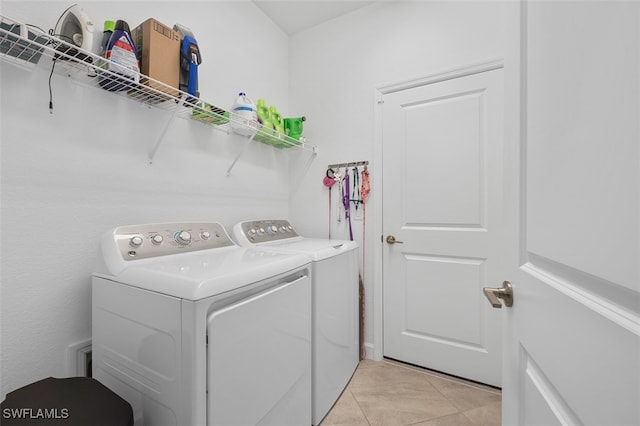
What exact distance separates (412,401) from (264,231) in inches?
58.3

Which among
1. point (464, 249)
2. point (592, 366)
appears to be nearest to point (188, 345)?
point (592, 366)

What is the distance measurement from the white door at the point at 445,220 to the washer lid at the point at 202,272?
1114 mm

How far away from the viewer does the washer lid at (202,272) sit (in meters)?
0.89

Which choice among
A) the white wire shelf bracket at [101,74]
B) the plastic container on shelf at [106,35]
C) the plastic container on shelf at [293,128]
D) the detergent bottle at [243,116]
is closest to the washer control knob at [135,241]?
the white wire shelf bracket at [101,74]

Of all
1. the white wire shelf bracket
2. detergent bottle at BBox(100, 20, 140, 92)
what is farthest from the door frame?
detergent bottle at BBox(100, 20, 140, 92)

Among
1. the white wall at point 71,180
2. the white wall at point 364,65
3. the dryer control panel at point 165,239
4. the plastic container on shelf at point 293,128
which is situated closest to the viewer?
the white wall at point 71,180

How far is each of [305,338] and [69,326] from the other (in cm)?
106

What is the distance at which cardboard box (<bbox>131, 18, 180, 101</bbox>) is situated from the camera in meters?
1.30

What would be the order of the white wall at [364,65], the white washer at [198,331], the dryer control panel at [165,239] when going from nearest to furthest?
the white washer at [198,331] < the dryer control panel at [165,239] < the white wall at [364,65]

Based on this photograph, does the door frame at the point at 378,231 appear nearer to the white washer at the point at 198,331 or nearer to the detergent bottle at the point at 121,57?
the white washer at the point at 198,331

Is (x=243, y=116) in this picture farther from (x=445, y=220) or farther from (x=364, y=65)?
(x=445, y=220)

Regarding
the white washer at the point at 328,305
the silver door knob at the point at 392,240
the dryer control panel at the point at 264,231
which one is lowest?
the white washer at the point at 328,305

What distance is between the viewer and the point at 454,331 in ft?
6.45

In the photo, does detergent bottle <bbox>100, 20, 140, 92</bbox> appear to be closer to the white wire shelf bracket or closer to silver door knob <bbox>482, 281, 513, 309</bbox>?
the white wire shelf bracket
